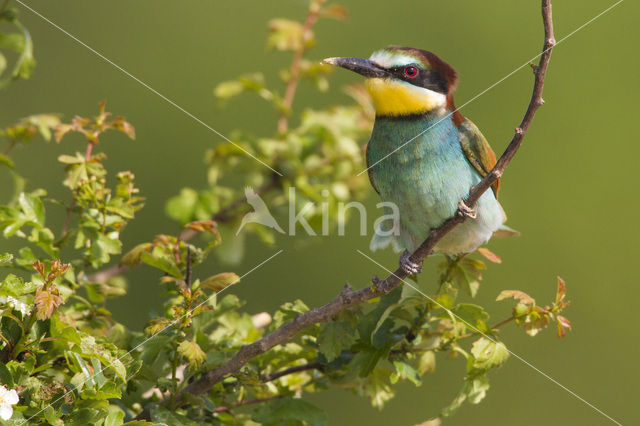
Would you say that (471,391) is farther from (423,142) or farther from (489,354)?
(423,142)

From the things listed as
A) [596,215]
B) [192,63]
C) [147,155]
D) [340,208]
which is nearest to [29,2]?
[192,63]

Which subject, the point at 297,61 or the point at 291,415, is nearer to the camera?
the point at 291,415

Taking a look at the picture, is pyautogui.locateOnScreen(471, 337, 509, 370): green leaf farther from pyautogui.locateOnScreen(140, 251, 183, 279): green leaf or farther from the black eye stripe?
the black eye stripe

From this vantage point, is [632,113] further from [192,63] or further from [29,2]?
[29,2]

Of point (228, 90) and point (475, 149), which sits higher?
point (475, 149)

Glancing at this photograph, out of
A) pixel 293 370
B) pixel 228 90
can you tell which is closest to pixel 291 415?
pixel 293 370

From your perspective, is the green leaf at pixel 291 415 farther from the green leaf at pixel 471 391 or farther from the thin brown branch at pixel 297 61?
the thin brown branch at pixel 297 61

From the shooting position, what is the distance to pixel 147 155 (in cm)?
362

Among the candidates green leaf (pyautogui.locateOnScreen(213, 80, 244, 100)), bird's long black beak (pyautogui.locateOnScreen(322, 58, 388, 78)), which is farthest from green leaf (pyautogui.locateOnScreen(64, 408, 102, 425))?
green leaf (pyautogui.locateOnScreen(213, 80, 244, 100))

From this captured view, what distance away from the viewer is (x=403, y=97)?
2.04m

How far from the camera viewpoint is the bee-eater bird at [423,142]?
Result: 2.00 m

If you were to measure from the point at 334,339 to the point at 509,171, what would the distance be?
2.21 meters

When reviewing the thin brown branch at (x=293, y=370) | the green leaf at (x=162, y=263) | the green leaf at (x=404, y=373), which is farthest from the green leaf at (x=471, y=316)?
the green leaf at (x=162, y=263)

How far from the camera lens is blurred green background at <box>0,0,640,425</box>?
3.42 meters
